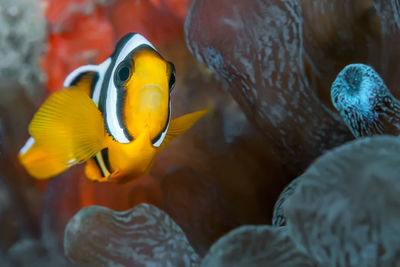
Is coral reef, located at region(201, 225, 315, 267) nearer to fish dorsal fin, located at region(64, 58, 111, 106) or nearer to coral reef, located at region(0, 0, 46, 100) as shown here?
fish dorsal fin, located at region(64, 58, 111, 106)

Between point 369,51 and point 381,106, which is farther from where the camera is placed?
point 369,51

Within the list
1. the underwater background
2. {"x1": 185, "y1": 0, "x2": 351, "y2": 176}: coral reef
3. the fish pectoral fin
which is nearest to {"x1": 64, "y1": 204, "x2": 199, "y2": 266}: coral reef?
the underwater background

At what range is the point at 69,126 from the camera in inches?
21.0

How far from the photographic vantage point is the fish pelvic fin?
518 mm

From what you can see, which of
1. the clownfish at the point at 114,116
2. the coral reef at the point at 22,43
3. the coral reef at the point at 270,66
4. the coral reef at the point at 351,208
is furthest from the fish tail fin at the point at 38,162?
the coral reef at the point at 351,208

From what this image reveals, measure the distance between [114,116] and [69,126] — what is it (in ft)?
0.22

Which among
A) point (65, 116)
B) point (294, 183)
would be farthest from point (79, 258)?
point (294, 183)

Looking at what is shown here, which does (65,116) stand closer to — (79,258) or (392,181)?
(79,258)

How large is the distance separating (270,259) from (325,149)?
262mm

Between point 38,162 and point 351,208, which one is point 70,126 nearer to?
point 38,162

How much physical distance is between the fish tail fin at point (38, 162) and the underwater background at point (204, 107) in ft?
0.09

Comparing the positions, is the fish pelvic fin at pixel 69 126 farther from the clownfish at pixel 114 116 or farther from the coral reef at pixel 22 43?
the coral reef at pixel 22 43

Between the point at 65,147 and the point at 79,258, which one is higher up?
the point at 65,147

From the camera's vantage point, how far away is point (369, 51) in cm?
62
